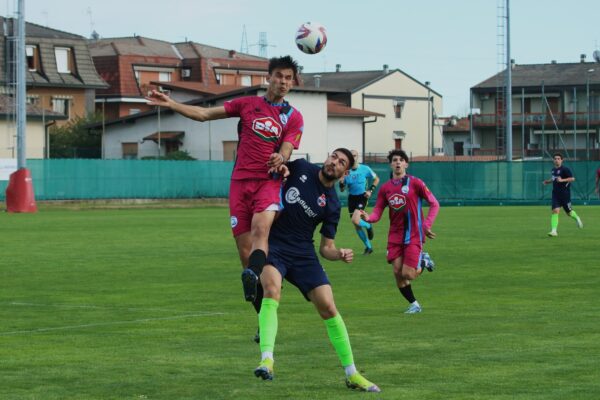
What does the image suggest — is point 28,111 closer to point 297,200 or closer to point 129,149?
point 129,149

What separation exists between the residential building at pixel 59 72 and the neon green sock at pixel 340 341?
77.1 m

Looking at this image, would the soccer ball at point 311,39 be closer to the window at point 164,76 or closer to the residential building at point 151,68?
the residential building at point 151,68

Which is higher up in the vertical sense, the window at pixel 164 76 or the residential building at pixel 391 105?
the window at pixel 164 76

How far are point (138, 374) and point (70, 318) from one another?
4584 millimetres

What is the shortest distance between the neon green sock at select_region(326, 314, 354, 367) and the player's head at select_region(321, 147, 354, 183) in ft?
3.79

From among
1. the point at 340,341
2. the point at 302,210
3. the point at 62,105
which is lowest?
the point at 340,341

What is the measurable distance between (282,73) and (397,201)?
18.0 ft

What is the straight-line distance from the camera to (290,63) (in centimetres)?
1130

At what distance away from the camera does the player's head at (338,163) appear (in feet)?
33.2

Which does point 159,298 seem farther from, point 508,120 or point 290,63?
point 508,120

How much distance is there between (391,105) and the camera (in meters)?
107

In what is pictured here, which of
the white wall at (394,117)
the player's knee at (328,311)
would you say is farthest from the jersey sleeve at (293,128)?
the white wall at (394,117)

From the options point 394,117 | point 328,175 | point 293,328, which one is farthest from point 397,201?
point 394,117

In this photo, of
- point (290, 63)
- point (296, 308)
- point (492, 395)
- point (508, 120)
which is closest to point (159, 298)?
point (296, 308)
